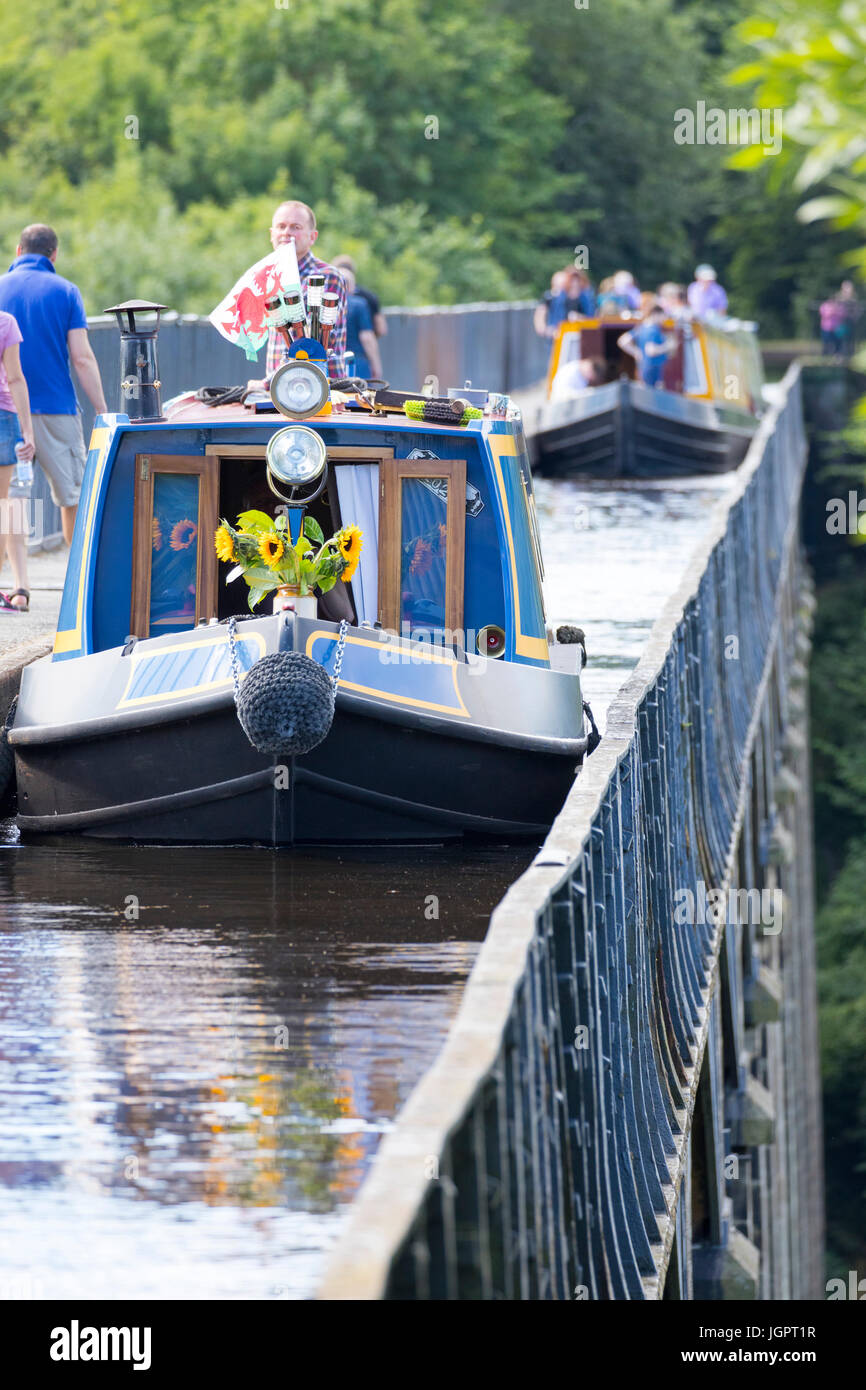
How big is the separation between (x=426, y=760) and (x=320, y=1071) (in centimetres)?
305

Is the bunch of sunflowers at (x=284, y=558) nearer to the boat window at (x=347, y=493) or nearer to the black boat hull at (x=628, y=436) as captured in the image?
the boat window at (x=347, y=493)

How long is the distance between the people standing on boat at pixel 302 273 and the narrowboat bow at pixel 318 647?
14.3 inches

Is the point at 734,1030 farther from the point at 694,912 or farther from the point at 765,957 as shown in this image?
the point at 765,957

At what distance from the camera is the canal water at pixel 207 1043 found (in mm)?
4914

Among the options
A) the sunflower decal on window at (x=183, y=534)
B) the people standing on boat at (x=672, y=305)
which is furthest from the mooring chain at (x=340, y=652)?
the people standing on boat at (x=672, y=305)

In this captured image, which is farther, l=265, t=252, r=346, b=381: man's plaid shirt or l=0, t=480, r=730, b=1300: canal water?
l=265, t=252, r=346, b=381: man's plaid shirt

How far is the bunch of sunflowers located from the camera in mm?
8883

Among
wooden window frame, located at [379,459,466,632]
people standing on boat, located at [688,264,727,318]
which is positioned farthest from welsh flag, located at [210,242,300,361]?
people standing on boat, located at [688,264,727,318]

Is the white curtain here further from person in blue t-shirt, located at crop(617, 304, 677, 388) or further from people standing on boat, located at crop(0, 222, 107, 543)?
person in blue t-shirt, located at crop(617, 304, 677, 388)

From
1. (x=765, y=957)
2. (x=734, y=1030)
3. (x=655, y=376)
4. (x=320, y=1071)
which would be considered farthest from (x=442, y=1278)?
(x=655, y=376)

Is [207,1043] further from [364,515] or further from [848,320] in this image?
[848,320]

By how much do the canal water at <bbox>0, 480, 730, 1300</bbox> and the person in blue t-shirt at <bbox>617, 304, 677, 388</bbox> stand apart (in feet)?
65.3

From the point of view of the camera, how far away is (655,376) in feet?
95.2

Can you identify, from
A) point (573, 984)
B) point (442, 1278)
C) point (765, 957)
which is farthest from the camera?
point (765, 957)
